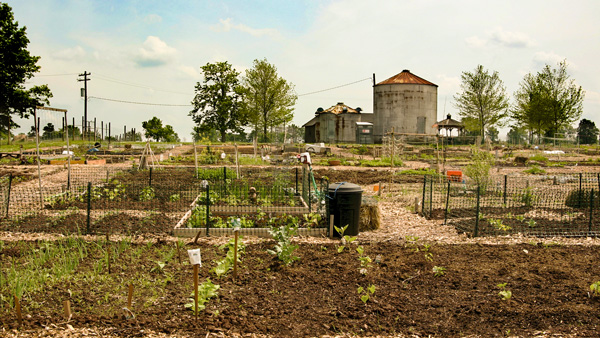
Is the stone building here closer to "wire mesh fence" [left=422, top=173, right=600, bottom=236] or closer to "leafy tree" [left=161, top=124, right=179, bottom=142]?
"leafy tree" [left=161, top=124, right=179, bottom=142]

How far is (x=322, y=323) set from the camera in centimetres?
454

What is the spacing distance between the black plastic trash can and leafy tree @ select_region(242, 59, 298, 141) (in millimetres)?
39654

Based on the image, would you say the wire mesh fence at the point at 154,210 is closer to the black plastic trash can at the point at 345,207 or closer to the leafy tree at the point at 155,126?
the black plastic trash can at the point at 345,207

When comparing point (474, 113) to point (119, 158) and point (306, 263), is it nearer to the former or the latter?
point (119, 158)

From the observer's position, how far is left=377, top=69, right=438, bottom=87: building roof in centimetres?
5028

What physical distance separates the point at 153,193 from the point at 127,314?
24.3 ft

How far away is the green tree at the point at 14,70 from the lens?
3488cm

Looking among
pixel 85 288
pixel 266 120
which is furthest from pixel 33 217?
pixel 266 120

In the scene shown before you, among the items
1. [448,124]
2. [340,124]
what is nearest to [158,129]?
[340,124]

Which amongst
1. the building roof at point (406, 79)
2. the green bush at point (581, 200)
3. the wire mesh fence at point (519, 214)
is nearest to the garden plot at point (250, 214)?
the wire mesh fence at point (519, 214)

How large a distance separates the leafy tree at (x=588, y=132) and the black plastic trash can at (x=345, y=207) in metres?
73.8

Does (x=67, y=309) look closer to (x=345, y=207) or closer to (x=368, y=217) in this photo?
(x=345, y=207)

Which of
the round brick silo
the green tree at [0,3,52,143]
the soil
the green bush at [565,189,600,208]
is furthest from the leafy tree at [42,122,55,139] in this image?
the green bush at [565,189,600,208]

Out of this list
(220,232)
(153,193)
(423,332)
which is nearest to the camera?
(423,332)
